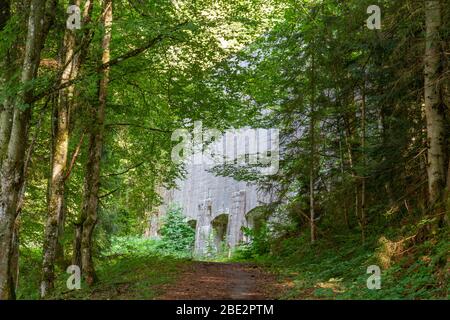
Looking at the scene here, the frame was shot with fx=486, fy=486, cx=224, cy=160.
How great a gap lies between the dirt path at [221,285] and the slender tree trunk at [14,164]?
2631 millimetres

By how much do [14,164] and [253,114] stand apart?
335 inches

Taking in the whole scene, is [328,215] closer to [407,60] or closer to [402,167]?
[402,167]

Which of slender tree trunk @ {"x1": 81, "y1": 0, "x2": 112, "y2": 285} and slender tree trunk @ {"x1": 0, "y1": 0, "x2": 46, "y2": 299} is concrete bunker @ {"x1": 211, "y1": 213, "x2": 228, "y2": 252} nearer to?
slender tree trunk @ {"x1": 81, "y1": 0, "x2": 112, "y2": 285}

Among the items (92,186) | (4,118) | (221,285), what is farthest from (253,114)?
(4,118)

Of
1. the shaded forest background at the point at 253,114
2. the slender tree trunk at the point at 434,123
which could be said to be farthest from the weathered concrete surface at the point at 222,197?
the slender tree trunk at the point at 434,123

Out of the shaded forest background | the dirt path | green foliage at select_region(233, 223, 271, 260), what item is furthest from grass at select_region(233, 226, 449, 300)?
green foliage at select_region(233, 223, 271, 260)

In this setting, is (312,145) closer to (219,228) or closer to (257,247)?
(257,247)

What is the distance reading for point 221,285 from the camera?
33.8ft

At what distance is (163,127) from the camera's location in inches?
547

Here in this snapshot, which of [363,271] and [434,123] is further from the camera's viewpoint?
[363,271]

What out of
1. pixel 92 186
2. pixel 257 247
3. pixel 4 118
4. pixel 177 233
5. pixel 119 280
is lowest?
pixel 119 280

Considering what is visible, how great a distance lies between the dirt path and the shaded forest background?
0.79m
